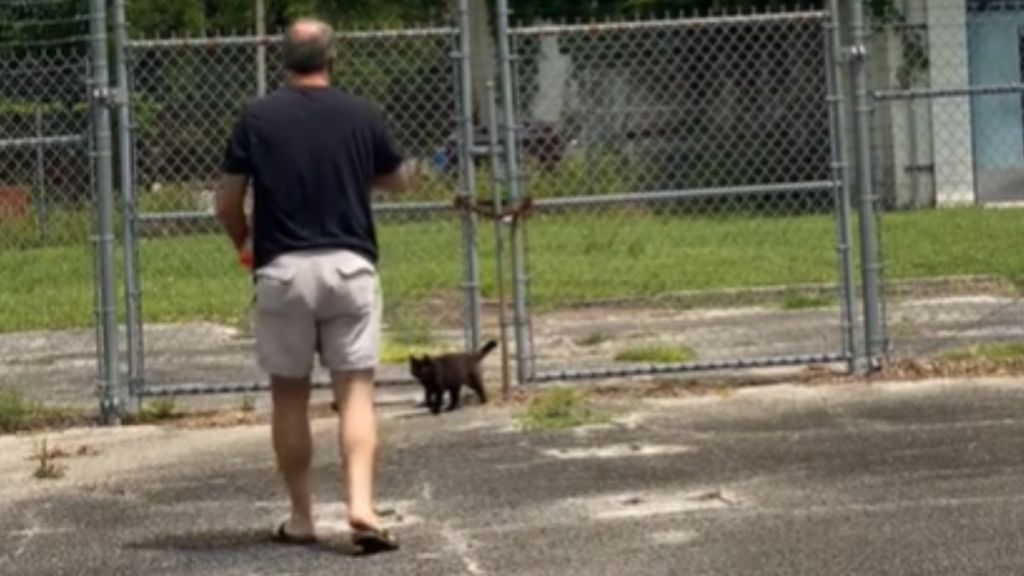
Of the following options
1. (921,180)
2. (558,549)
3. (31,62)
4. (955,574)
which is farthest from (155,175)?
(921,180)

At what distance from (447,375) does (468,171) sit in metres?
1.09

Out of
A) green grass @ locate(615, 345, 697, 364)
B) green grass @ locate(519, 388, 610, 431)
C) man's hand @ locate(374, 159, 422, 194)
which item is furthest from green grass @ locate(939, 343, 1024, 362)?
man's hand @ locate(374, 159, 422, 194)

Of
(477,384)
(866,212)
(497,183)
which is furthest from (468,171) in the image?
(866,212)

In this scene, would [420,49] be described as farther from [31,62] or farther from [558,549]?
[558,549]

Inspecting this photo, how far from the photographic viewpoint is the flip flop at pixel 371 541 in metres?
8.01

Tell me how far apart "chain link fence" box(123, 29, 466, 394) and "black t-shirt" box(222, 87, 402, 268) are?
3112mm

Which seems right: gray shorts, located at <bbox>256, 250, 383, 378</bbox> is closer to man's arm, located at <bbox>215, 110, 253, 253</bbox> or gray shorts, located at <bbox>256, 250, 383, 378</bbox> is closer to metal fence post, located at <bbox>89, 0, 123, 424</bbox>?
man's arm, located at <bbox>215, 110, 253, 253</bbox>

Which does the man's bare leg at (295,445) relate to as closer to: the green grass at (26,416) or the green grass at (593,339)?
the green grass at (26,416)

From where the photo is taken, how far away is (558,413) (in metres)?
11.1

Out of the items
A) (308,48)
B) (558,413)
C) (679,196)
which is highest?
(308,48)

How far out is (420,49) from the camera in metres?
16.3

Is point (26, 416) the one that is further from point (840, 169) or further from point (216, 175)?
point (840, 169)

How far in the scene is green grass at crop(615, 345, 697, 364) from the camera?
42.6ft

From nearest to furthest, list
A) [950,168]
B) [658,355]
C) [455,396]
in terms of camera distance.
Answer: [455,396]
[658,355]
[950,168]
